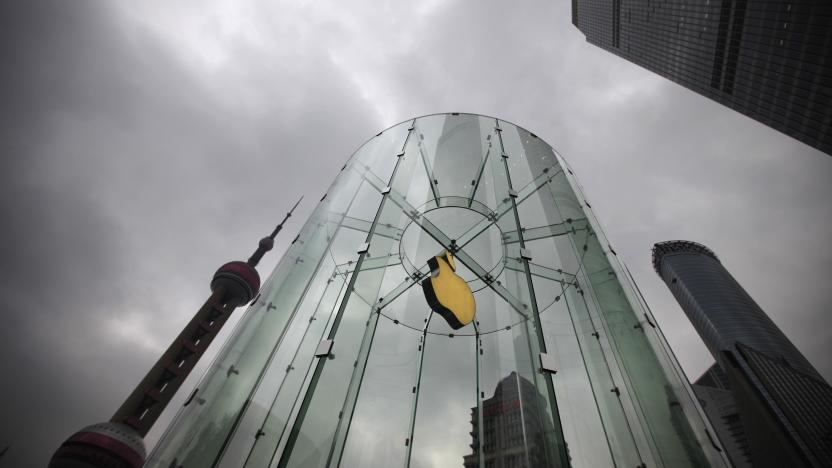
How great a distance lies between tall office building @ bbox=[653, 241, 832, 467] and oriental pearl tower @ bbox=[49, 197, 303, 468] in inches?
3275

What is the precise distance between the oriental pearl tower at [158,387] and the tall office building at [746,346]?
83.2 meters

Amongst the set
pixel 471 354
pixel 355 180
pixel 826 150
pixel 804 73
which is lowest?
pixel 471 354

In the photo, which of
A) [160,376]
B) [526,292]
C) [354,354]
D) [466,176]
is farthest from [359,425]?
[160,376]

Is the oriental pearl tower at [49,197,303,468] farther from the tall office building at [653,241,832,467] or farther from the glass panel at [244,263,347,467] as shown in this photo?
the tall office building at [653,241,832,467]

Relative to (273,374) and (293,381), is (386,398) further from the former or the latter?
(273,374)

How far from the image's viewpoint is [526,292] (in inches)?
153

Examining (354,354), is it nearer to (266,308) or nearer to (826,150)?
(266,308)

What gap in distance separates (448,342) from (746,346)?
12692cm

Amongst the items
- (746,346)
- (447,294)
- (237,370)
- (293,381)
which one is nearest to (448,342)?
(447,294)

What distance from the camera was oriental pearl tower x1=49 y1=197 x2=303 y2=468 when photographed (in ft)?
95.5

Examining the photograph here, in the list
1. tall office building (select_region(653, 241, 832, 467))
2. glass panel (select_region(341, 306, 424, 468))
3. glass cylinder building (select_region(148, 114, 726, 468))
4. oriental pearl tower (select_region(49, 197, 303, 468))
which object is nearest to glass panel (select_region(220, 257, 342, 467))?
glass cylinder building (select_region(148, 114, 726, 468))

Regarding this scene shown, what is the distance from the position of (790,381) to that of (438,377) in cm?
12359

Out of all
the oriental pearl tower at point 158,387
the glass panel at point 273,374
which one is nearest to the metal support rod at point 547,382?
the glass panel at point 273,374

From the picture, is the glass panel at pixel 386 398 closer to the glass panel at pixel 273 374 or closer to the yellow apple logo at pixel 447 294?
the glass panel at pixel 273 374
